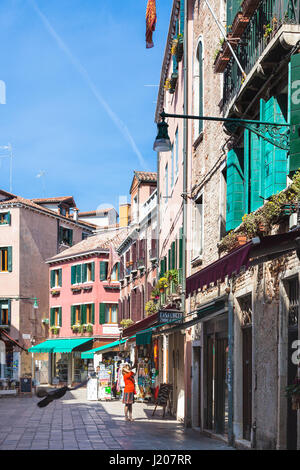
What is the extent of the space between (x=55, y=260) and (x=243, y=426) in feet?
120

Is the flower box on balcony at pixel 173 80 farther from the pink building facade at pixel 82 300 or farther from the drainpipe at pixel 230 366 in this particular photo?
the pink building facade at pixel 82 300

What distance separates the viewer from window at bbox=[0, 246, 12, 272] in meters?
46.1

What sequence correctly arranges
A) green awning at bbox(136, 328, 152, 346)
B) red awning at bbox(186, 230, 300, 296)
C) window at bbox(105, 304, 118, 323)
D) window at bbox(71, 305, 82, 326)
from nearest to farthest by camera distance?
red awning at bbox(186, 230, 300, 296), green awning at bbox(136, 328, 152, 346), window at bbox(105, 304, 118, 323), window at bbox(71, 305, 82, 326)

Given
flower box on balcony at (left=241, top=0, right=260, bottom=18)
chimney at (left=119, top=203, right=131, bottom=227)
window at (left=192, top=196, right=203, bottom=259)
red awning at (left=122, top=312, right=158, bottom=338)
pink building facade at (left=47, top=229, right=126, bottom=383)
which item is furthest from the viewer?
chimney at (left=119, top=203, right=131, bottom=227)

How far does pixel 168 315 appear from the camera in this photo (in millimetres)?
18719

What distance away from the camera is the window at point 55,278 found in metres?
49.7

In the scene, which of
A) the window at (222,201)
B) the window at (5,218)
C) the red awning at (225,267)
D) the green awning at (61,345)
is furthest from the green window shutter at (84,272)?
the red awning at (225,267)

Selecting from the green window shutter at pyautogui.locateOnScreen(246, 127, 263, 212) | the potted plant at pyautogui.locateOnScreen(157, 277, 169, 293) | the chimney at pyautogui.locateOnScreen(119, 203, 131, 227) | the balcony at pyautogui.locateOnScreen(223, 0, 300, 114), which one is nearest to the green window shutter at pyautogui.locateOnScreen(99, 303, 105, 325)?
the chimney at pyautogui.locateOnScreen(119, 203, 131, 227)

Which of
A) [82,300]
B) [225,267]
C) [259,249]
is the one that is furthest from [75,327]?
[259,249]

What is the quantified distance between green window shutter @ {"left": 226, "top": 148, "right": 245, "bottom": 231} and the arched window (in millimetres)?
4766

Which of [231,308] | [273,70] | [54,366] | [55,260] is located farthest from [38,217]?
[273,70]

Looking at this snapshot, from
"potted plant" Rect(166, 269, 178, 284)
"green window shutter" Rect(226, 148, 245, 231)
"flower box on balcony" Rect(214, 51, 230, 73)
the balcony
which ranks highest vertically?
"flower box on balcony" Rect(214, 51, 230, 73)

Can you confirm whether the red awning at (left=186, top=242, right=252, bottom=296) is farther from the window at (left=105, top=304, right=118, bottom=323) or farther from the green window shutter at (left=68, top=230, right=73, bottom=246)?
the green window shutter at (left=68, top=230, right=73, bottom=246)
